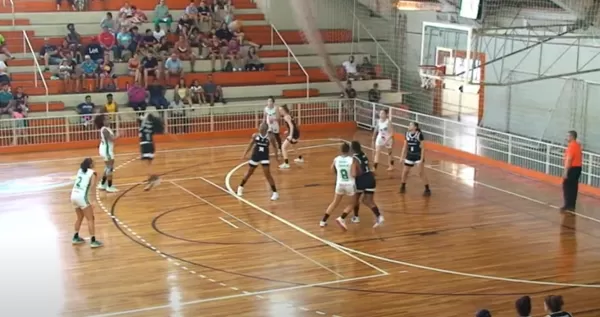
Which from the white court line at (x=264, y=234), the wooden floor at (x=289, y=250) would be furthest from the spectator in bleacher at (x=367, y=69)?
the white court line at (x=264, y=234)

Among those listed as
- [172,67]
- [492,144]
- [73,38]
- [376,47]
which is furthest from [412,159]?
[376,47]

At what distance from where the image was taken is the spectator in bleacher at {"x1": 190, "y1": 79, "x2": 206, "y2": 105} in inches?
1029

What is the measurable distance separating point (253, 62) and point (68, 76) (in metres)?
6.09

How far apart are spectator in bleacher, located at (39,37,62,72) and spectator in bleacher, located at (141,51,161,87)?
248 centimetres

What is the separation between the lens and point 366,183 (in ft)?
48.5

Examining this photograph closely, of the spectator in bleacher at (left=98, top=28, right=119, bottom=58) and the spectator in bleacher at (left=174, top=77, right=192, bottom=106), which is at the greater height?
the spectator in bleacher at (left=98, top=28, right=119, bottom=58)

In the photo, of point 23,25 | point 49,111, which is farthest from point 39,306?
point 23,25

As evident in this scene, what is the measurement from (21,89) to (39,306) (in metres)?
14.1

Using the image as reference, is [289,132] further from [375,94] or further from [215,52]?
[215,52]

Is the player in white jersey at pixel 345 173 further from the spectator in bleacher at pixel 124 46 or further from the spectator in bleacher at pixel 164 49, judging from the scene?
the spectator in bleacher at pixel 124 46

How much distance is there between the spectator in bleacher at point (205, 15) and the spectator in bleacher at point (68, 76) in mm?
5321

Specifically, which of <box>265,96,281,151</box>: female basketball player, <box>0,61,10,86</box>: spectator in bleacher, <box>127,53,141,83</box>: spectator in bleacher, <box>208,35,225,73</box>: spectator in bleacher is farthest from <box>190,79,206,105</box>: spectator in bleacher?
<box>265,96,281,151</box>: female basketball player

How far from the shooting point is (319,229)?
15.3m

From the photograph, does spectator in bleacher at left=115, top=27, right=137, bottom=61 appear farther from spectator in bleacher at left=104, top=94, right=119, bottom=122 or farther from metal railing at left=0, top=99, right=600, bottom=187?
metal railing at left=0, top=99, right=600, bottom=187
